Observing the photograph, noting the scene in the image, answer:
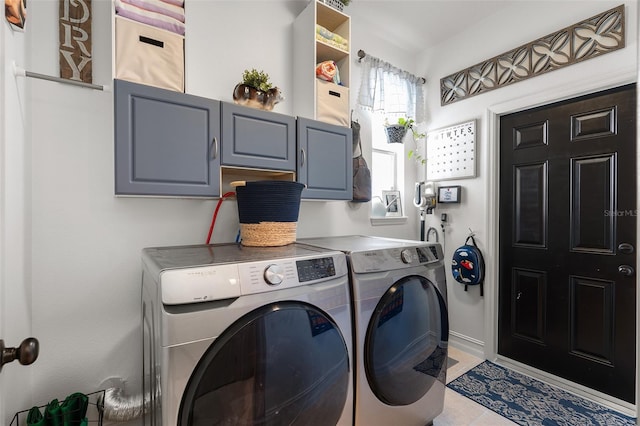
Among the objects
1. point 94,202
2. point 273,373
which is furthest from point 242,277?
point 94,202

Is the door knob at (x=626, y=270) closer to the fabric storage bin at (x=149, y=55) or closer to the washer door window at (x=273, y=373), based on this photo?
the washer door window at (x=273, y=373)

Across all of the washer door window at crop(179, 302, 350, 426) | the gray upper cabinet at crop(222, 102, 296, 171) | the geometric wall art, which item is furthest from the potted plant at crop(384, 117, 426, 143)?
the washer door window at crop(179, 302, 350, 426)

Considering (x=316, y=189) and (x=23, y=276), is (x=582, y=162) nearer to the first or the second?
(x=316, y=189)

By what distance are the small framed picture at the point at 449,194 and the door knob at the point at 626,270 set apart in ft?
3.72

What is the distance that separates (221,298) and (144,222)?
928mm

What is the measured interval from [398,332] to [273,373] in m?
0.66

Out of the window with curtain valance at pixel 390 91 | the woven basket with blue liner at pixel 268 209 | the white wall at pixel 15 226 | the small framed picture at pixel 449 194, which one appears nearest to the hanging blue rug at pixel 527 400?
the small framed picture at pixel 449 194

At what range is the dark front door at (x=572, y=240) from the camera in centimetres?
190

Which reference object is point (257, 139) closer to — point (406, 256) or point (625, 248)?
point (406, 256)

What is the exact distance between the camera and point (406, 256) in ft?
4.85

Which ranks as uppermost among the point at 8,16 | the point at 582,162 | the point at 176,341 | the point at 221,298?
the point at 8,16

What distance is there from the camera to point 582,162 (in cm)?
207

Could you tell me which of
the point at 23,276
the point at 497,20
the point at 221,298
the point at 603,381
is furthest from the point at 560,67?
the point at 23,276

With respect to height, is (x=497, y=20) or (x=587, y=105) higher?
(x=497, y=20)
